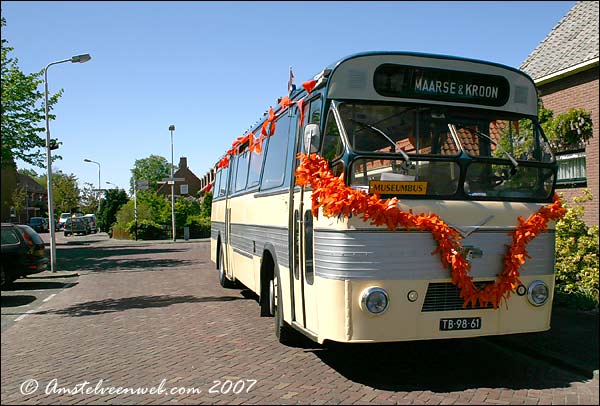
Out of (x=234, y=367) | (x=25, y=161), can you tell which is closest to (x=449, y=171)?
(x=234, y=367)

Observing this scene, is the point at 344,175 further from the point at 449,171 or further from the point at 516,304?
the point at 516,304

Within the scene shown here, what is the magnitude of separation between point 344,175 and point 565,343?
3.91 meters

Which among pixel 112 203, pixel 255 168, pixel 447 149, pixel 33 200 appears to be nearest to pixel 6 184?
pixel 255 168

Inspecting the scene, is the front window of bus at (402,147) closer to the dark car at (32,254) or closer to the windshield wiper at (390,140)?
the windshield wiper at (390,140)

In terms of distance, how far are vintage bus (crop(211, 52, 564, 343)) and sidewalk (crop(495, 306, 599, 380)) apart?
71cm

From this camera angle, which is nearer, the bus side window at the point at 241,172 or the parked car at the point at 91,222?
the bus side window at the point at 241,172

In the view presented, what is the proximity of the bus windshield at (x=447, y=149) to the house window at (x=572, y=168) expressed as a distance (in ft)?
21.5

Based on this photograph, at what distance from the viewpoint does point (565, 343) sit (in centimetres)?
728

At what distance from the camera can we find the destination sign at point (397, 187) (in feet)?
18.6

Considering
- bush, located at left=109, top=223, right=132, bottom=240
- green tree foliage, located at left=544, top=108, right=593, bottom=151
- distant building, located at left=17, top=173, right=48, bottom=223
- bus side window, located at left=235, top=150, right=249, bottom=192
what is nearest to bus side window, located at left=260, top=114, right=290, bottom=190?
bus side window, located at left=235, top=150, right=249, bottom=192

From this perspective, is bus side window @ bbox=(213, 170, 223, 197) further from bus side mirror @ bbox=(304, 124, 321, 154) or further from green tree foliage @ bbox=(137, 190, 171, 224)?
green tree foliage @ bbox=(137, 190, 171, 224)

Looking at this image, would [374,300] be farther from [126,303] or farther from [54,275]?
[54,275]

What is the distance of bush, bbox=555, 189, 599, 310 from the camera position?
9438 mm

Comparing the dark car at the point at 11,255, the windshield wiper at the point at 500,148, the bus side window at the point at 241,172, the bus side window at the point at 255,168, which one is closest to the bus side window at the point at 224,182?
the bus side window at the point at 241,172
